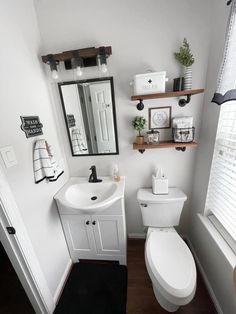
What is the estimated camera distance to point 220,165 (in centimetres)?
111

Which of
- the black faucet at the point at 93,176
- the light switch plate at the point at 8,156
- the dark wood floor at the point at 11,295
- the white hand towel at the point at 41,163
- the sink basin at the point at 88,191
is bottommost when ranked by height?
the dark wood floor at the point at 11,295

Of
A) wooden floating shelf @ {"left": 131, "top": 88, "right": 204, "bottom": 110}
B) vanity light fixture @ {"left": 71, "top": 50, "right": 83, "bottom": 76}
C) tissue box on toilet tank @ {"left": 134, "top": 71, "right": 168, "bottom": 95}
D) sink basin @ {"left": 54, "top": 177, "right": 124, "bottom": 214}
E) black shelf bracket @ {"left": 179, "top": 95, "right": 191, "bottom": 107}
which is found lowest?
sink basin @ {"left": 54, "top": 177, "right": 124, "bottom": 214}

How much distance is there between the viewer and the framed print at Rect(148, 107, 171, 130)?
129cm

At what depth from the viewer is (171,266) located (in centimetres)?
101

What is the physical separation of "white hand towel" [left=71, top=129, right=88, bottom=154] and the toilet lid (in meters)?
1.05

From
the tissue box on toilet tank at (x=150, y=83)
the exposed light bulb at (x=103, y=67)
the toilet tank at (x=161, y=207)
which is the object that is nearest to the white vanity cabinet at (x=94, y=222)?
the toilet tank at (x=161, y=207)

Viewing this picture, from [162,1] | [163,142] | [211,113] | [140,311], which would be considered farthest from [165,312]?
[162,1]

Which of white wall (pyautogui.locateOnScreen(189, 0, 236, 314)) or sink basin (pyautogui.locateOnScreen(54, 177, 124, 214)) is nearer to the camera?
white wall (pyautogui.locateOnScreen(189, 0, 236, 314))

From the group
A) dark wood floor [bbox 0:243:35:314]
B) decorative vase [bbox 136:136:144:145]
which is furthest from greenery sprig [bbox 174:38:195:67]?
dark wood floor [bbox 0:243:35:314]

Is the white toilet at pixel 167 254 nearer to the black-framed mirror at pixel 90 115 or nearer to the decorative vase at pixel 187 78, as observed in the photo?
the black-framed mirror at pixel 90 115

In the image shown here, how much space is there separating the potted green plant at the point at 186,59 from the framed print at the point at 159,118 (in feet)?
0.79

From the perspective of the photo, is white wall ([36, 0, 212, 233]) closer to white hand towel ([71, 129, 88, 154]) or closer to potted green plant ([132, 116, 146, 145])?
potted green plant ([132, 116, 146, 145])

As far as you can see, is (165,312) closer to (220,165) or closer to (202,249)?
(202,249)

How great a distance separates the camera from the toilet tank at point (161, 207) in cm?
132
